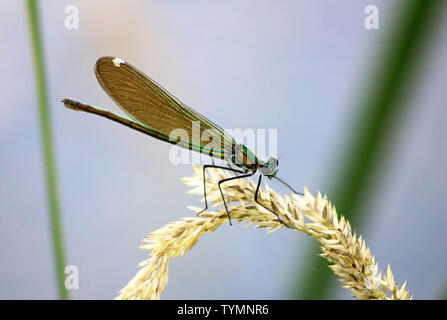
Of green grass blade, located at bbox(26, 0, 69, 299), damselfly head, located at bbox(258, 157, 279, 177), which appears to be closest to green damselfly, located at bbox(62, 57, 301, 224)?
damselfly head, located at bbox(258, 157, 279, 177)

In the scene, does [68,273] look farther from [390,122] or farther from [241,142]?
[390,122]

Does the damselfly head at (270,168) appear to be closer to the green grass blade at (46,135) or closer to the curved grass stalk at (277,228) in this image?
the curved grass stalk at (277,228)

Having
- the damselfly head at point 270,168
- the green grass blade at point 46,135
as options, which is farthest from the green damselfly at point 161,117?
the green grass blade at point 46,135

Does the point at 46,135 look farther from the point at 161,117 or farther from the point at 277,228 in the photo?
the point at 277,228

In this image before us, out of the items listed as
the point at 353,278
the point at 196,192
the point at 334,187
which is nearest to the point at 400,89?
the point at 334,187

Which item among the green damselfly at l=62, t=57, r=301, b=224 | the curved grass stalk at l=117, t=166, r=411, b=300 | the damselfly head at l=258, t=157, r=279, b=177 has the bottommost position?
the curved grass stalk at l=117, t=166, r=411, b=300

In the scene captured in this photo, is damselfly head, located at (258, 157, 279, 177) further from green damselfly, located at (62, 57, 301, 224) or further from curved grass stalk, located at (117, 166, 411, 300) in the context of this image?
curved grass stalk, located at (117, 166, 411, 300)
